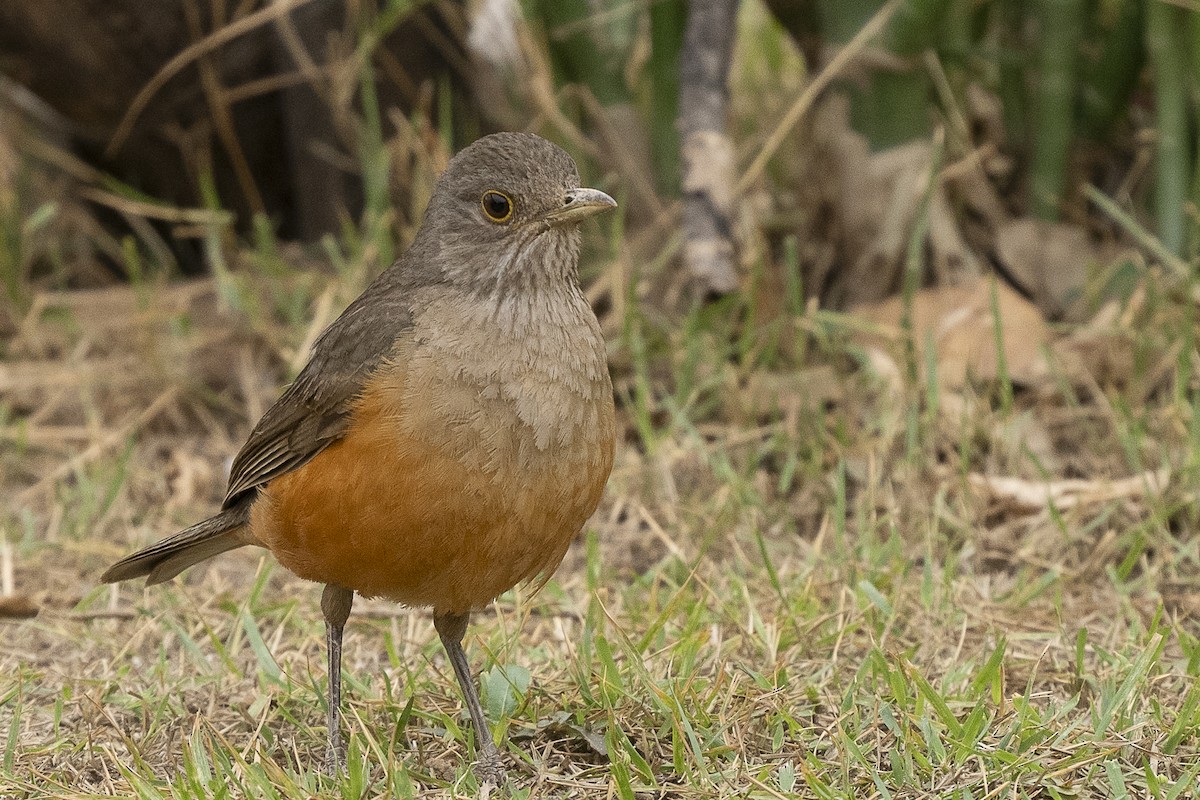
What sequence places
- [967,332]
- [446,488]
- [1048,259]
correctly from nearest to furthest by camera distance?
[446,488] < [967,332] < [1048,259]

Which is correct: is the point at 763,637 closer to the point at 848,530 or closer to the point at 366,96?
the point at 848,530

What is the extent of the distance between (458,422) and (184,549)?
123 cm

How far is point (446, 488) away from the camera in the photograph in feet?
12.1

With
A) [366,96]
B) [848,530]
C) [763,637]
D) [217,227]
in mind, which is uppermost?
[366,96]

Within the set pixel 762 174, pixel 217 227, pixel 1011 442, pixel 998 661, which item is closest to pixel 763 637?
pixel 998 661

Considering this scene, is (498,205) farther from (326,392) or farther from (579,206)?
(326,392)

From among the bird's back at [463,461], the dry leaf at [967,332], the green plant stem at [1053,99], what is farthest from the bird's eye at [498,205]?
the green plant stem at [1053,99]

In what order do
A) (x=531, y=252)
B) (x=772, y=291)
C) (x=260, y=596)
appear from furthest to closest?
(x=772, y=291) → (x=260, y=596) → (x=531, y=252)

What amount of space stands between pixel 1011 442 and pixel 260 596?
2812 mm

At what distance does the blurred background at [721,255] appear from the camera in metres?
5.59

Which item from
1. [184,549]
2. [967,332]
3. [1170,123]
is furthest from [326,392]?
[1170,123]

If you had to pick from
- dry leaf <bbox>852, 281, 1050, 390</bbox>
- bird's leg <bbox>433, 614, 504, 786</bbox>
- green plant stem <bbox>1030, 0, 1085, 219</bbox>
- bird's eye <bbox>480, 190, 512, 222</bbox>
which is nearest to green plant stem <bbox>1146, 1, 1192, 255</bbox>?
green plant stem <bbox>1030, 0, 1085, 219</bbox>

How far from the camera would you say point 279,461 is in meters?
4.20

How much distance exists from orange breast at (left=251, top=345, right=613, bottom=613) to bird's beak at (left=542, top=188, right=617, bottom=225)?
0.47m
